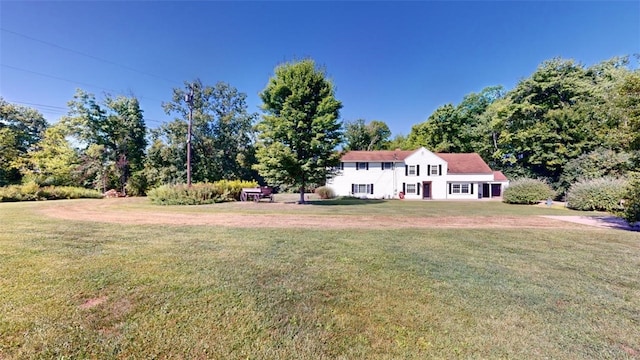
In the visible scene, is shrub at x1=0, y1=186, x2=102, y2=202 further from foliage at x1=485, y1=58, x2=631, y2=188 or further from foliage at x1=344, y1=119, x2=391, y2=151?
foliage at x1=485, y1=58, x2=631, y2=188

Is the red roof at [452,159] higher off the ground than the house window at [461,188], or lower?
higher

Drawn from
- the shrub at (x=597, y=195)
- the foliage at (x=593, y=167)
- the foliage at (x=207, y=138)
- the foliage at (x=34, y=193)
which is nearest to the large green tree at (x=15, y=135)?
the foliage at (x=34, y=193)

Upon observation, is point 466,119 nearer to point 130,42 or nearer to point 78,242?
point 130,42

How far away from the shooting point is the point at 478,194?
3109 centimetres

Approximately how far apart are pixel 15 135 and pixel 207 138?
60.7 feet

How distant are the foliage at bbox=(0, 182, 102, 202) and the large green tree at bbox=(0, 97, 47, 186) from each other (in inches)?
387

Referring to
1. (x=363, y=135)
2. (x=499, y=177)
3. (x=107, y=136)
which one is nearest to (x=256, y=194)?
(x=107, y=136)

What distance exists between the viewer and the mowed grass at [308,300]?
2412mm

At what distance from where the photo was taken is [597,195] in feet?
54.4

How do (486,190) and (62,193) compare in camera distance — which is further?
(486,190)

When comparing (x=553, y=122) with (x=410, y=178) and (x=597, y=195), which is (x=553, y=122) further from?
(x=410, y=178)

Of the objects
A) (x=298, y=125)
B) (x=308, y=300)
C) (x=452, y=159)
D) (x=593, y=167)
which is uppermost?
(x=298, y=125)

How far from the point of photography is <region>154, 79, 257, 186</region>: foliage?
29859mm

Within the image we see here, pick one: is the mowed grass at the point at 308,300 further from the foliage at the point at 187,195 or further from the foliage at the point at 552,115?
the foliage at the point at 552,115
